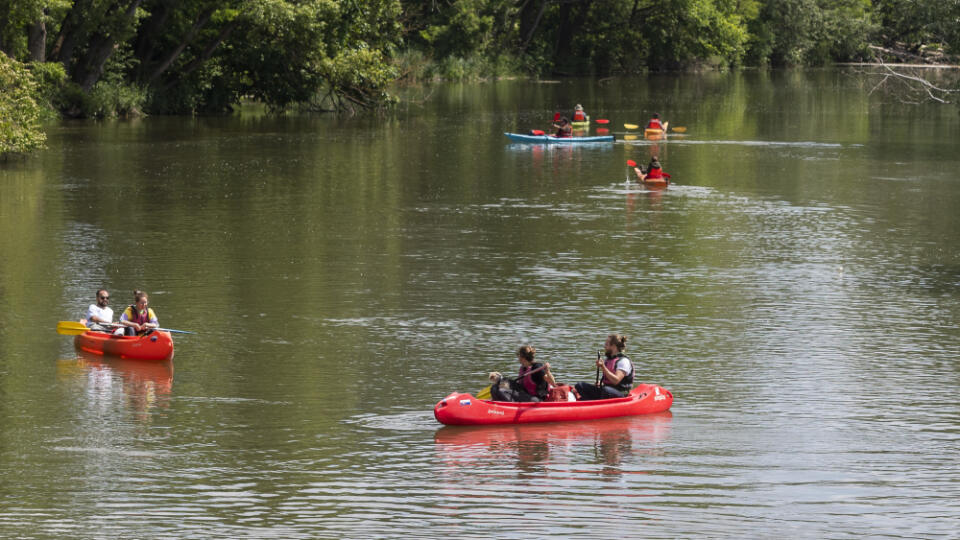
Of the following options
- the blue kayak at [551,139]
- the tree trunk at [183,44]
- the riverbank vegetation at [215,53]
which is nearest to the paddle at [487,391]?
the riverbank vegetation at [215,53]

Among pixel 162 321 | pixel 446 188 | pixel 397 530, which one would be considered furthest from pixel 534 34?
pixel 397 530

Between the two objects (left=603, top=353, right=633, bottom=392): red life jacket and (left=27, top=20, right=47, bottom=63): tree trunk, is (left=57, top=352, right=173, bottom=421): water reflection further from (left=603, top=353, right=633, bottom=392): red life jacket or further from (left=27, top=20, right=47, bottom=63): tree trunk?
(left=27, top=20, right=47, bottom=63): tree trunk

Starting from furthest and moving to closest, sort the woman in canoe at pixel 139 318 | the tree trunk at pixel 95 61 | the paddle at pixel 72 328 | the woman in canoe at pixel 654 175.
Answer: the tree trunk at pixel 95 61 → the woman in canoe at pixel 654 175 → the paddle at pixel 72 328 → the woman in canoe at pixel 139 318

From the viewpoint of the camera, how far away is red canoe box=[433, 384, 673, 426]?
16859 mm

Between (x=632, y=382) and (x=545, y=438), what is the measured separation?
1.62 meters

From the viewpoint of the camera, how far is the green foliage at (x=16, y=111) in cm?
4222

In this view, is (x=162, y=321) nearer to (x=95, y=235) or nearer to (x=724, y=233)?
(x=95, y=235)

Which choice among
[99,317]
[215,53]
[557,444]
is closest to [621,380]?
[557,444]

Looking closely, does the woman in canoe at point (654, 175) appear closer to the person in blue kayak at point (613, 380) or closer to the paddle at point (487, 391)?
the person in blue kayak at point (613, 380)

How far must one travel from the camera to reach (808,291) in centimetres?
2577

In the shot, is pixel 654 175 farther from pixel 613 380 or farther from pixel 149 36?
pixel 149 36

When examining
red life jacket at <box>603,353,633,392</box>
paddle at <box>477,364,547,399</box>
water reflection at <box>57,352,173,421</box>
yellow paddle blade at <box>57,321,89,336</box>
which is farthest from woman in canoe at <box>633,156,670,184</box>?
paddle at <box>477,364,547,399</box>

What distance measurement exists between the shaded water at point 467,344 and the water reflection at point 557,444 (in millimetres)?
50

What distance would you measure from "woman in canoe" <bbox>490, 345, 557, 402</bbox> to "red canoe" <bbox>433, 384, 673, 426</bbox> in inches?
8.0
